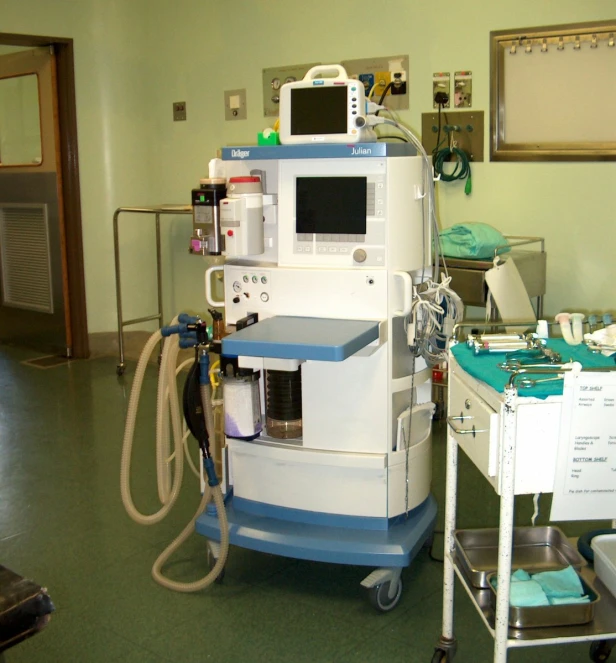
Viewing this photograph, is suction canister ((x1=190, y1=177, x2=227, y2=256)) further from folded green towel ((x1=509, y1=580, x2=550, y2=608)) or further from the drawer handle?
folded green towel ((x1=509, y1=580, x2=550, y2=608))

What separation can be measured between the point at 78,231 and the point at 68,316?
548 millimetres

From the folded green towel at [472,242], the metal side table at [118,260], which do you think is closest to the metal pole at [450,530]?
the folded green towel at [472,242]

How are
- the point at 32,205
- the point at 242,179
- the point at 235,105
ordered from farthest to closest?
the point at 32,205 → the point at 235,105 → the point at 242,179

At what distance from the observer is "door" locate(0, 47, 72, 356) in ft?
16.7

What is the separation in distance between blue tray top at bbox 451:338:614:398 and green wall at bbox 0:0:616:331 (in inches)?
78.7

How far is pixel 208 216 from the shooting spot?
2475 millimetres

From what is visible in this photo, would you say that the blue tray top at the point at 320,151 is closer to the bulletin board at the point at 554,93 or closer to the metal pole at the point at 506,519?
the metal pole at the point at 506,519

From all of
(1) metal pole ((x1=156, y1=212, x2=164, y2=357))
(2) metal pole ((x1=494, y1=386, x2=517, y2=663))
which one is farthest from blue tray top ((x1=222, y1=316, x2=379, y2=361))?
(1) metal pole ((x1=156, y1=212, x2=164, y2=357))

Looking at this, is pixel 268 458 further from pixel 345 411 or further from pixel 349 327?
pixel 349 327

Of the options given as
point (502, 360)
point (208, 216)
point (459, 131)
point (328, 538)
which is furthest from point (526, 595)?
point (459, 131)

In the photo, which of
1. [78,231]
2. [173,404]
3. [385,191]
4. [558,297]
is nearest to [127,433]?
[173,404]

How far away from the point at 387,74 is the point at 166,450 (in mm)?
2468

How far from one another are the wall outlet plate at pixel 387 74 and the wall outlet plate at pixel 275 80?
1.08 ft

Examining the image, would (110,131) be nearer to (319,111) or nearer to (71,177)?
(71,177)
